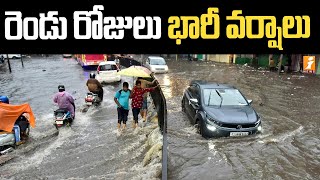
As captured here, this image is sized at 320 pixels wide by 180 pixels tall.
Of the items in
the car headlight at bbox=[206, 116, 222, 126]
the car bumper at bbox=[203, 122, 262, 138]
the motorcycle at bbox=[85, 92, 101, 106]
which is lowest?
the car bumper at bbox=[203, 122, 262, 138]

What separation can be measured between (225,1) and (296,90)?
48.3 feet

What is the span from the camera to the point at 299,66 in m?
28.0

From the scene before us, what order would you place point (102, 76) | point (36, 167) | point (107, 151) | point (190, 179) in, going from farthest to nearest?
1. point (102, 76)
2. point (107, 151)
3. point (36, 167)
4. point (190, 179)

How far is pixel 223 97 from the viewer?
1143 centimetres

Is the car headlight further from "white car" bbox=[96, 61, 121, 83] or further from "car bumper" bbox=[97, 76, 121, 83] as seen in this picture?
"car bumper" bbox=[97, 76, 121, 83]

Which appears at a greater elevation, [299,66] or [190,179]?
[299,66]

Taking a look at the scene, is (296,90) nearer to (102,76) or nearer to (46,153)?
(102,76)

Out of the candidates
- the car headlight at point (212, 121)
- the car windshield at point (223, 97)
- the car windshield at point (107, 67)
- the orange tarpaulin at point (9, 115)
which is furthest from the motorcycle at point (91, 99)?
the car windshield at point (107, 67)

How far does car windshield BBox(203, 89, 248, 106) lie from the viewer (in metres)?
11.2

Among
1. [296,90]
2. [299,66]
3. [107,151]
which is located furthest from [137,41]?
[299,66]

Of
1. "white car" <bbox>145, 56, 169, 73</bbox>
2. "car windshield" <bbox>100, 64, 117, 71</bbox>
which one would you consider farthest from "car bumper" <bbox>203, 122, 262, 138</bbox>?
"white car" <bbox>145, 56, 169, 73</bbox>

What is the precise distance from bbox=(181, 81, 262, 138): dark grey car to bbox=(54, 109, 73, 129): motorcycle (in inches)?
172

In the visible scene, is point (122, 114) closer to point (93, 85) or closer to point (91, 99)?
point (91, 99)

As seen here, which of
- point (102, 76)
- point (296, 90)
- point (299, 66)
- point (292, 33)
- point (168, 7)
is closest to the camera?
point (168, 7)
